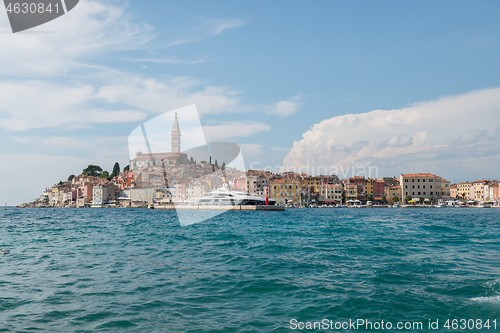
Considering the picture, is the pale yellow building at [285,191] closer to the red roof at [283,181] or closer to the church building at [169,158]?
the red roof at [283,181]

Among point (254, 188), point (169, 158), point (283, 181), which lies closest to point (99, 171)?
point (169, 158)

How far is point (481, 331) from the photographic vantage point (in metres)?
4.34

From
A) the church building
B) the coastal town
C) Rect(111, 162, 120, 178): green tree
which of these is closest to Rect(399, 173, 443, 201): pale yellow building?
the coastal town

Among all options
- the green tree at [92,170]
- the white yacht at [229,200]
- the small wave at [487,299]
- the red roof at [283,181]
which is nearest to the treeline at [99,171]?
the green tree at [92,170]

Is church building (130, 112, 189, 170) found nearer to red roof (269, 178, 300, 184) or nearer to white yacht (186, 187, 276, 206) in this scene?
red roof (269, 178, 300, 184)

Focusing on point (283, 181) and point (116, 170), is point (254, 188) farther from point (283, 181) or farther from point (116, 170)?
point (116, 170)

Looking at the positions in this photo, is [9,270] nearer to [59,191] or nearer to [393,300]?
[393,300]

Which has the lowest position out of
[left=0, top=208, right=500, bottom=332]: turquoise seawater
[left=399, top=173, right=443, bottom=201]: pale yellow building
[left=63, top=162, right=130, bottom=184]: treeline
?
[left=0, top=208, right=500, bottom=332]: turquoise seawater

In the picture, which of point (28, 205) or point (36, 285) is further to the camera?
point (28, 205)

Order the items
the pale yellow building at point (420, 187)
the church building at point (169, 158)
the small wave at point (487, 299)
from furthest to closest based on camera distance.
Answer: the church building at point (169, 158) < the pale yellow building at point (420, 187) < the small wave at point (487, 299)

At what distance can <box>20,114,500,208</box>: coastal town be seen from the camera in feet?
265

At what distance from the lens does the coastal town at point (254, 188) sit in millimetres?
80625

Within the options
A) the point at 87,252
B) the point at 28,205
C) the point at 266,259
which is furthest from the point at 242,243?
the point at 28,205

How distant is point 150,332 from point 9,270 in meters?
5.56
